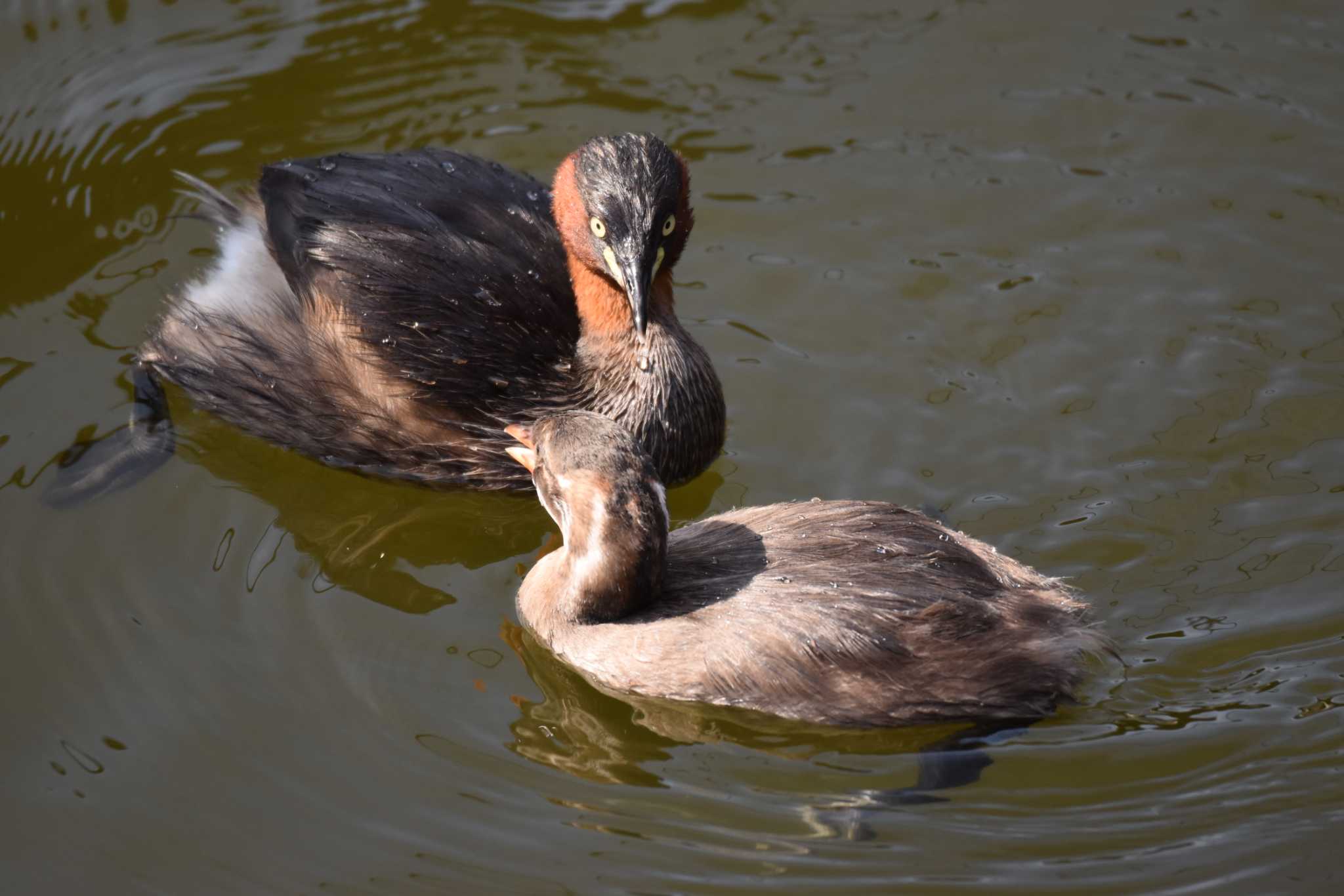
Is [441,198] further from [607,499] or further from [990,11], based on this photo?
[990,11]

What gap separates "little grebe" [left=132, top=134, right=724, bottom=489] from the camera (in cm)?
547

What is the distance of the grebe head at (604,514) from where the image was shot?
184 inches

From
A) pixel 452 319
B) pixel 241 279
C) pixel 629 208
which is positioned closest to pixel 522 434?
pixel 452 319

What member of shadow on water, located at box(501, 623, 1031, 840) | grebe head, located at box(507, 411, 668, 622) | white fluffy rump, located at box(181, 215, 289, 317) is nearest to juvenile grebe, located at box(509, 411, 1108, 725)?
grebe head, located at box(507, 411, 668, 622)

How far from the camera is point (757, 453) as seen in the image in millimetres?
5992

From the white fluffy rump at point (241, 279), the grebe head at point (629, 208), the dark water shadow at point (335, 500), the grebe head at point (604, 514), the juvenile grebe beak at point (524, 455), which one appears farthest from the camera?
the white fluffy rump at point (241, 279)

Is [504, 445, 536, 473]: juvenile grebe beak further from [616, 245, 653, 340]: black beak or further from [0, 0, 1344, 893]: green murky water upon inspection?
[616, 245, 653, 340]: black beak

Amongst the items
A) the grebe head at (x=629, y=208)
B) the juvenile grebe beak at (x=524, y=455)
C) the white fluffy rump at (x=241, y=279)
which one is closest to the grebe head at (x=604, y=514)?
the juvenile grebe beak at (x=524, y=455)

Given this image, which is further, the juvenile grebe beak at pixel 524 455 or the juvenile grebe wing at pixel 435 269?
the juvenile grebe wing at pixel 435 269

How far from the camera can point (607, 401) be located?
5.67m

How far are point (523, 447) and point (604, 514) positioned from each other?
754mm

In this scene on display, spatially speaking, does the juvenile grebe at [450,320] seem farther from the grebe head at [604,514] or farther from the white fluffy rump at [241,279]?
the grebe head at [604,514]

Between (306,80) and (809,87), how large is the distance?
2497mm

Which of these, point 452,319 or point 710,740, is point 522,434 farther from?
point 710,740
